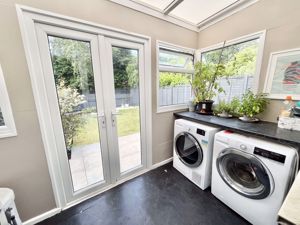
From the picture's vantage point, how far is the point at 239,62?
1.92 meters

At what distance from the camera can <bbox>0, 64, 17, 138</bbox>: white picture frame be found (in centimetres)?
107

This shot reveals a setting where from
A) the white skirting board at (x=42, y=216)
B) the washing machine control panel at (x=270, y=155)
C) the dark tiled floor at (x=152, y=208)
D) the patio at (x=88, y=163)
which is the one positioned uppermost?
the washing machine control panel at (x=270, y=155)

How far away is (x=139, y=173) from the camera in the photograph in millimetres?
2084

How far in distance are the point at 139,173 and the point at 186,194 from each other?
769 millimetres

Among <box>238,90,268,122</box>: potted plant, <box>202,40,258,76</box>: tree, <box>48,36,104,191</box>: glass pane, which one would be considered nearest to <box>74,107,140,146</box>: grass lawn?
<box>48,36,104,191</box>: glass pane

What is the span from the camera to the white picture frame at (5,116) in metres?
1.07

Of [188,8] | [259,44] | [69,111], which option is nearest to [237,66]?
[259,44]

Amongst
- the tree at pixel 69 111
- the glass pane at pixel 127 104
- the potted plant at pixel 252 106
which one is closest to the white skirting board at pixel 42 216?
the tree at pixel 69 111

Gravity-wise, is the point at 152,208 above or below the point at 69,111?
below

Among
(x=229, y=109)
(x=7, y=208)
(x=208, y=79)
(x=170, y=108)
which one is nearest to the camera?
(x=7, y=208)

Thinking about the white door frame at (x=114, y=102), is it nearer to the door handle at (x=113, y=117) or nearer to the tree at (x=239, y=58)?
the door handle at (x=113, y=117)

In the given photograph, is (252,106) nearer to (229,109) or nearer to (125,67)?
(229,109)

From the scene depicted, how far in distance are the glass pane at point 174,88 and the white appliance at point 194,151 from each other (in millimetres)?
488

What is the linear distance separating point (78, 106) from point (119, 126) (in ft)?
1.89
